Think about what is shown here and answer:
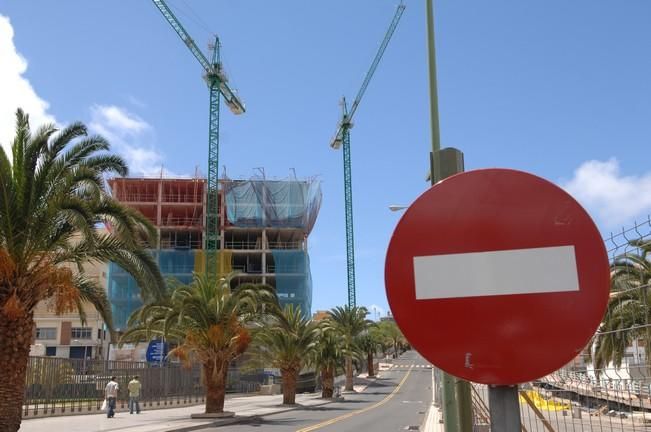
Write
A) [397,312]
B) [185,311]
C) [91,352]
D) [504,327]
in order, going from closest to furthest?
1. [504,327]
2. [397,312]
3. [185,311]
4. [91,352]

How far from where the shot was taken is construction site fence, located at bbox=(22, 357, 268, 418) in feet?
75.2

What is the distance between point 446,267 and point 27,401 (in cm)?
2394

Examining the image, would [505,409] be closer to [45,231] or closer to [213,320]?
[45,231]

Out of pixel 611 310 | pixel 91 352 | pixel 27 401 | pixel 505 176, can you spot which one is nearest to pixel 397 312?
pixel 505 176

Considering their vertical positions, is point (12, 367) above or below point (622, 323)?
below

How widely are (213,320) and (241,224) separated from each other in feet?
220

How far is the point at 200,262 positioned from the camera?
298 feet

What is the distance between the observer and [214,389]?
27.0 meters

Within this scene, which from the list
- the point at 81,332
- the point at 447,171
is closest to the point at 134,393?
the point at 447,171

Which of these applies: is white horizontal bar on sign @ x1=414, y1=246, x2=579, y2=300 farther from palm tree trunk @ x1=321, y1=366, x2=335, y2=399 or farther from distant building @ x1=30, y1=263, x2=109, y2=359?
distant building @ x1=30, y1=263, x2=109, y2=359

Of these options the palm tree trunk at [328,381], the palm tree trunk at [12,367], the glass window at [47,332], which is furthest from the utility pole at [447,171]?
the glass window at [47,332]

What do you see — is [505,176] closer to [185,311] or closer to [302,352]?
[185,311]

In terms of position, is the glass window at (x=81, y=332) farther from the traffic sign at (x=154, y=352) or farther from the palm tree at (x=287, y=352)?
the palm tree at (x=287, y=352)

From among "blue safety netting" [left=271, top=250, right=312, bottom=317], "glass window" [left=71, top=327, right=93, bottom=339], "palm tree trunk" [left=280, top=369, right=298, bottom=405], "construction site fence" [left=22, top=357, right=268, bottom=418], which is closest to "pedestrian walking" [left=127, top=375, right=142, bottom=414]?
"construction site fence" [left=22, top=357, right=268, bottom=418]
